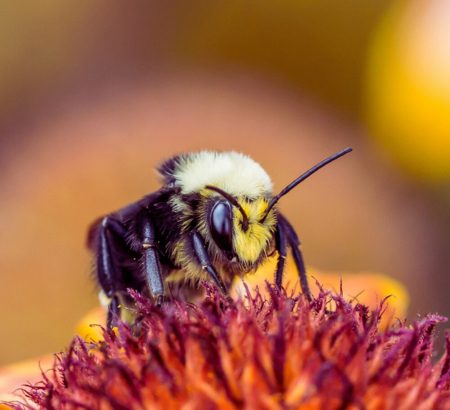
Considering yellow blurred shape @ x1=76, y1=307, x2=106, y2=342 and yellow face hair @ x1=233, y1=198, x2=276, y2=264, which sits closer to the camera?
yellow face hair @ x1=233, y1=198, x2=276, y2=264

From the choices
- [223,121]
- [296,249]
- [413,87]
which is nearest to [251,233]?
[296,249]

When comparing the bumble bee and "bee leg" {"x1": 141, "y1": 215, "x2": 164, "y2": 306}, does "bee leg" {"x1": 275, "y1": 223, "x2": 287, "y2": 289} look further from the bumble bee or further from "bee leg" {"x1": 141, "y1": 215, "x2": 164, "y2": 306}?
"bee leg" {"x1": 141, "y1": 215, "x2": 164, "y2": 306}

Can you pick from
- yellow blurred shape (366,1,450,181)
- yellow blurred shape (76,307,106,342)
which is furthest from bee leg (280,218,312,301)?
yellow blurred shape (366,1,450,181)

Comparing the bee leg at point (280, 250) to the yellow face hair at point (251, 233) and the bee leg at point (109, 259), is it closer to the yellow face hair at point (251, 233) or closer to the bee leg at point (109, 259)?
the yellow face hair at point (251, 233)

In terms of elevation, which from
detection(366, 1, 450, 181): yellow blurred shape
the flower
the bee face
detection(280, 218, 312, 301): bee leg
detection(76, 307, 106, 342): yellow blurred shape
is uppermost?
detection(366, 1, 450, 181): yellow blurred shape

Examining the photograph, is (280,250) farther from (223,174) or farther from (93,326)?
(93,326)

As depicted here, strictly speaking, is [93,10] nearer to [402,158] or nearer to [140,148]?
[140,148]

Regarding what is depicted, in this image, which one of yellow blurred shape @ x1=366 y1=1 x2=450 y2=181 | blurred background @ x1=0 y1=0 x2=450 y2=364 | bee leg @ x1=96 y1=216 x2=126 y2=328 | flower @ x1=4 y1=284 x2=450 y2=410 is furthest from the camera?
yellow blurred shape @ x1=366 y1=1 x2=450 y2=181

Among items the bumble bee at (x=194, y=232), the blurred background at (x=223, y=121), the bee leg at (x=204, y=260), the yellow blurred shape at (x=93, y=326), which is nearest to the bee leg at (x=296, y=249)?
the bumble bee at (x=194, y=232)
